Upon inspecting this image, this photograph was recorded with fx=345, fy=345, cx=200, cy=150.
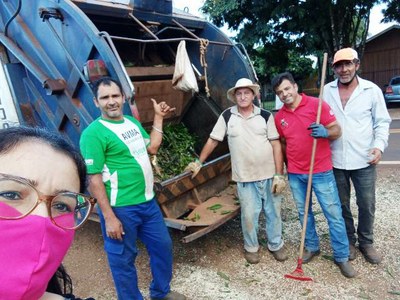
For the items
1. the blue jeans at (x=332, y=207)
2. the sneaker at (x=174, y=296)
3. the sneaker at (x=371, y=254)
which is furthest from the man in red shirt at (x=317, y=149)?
the sneaker at (x=174, y=296)

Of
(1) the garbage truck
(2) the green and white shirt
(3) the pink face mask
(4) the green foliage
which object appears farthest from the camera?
(4) the green foliage

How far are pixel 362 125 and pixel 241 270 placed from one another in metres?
1.69

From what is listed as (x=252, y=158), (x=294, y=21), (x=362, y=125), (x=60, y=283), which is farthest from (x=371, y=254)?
(x=294, y=21)

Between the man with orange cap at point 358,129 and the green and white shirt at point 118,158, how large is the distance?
1794mm

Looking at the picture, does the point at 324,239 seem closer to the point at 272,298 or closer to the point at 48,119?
the point at 272,298

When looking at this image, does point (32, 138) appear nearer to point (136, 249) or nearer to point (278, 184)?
point (136, 249)

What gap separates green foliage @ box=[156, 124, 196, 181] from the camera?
3.79 metres

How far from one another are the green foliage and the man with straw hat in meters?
0.61

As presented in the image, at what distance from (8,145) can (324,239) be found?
3.44 metres

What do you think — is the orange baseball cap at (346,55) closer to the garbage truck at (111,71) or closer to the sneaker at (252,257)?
the garbage truck at (111,71)

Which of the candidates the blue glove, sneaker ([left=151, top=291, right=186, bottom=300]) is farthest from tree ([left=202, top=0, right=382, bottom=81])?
sneaker ([left=151, top=291, right=186, bottom=300])

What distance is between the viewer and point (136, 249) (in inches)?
100

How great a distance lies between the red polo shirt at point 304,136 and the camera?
300 centimetres

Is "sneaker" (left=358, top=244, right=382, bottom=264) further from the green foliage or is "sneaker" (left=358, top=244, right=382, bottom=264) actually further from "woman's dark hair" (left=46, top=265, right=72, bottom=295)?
"woman's dark hair" (left=46, top=265, right=72, bottom=295)
